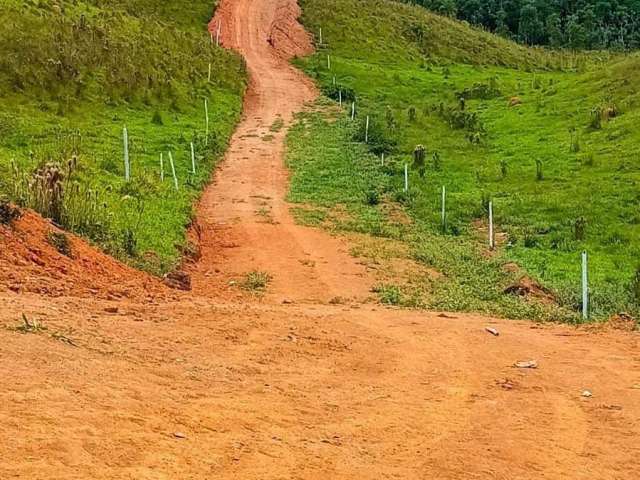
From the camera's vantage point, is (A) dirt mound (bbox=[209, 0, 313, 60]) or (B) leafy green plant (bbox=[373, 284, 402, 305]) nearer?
(B) leafy green plant (bbox=[373, 284, 402, 305])

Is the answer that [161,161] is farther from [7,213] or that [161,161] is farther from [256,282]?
[7,213]

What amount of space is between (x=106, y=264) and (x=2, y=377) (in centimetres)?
532

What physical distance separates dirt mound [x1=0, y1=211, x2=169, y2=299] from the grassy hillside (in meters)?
1.35

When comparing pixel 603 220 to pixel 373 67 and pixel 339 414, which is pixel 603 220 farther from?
pixel 373 67

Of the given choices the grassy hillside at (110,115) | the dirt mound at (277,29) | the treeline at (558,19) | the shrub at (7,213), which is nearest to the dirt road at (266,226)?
the grassy hillside at (110,115)

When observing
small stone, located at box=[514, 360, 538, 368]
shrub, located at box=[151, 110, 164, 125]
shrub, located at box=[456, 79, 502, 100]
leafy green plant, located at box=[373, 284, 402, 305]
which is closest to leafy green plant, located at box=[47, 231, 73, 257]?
leafy green plant, located at box=[373, 284, 402, 305]

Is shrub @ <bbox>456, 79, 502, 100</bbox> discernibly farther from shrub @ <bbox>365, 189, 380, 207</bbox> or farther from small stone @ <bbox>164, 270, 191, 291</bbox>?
small stone @ <bbox>164, 270, 191, 291</bbox>

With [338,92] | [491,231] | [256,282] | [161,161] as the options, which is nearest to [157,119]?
[161,161]

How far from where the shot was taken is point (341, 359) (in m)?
9.27

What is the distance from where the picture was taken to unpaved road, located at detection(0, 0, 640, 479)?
229 inches

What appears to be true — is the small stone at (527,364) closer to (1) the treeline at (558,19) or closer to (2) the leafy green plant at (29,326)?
(2) the leafy green plant at (29,326)

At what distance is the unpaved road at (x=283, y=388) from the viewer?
581 centimetres

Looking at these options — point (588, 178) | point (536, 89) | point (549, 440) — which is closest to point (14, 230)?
point (549, 440)

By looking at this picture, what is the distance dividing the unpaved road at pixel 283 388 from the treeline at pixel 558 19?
3131 inches
